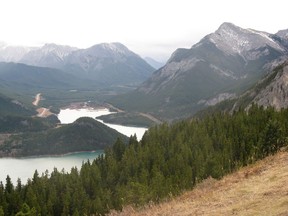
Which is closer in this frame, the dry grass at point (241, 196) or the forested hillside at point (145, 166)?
the dry grass at point (241, 196)

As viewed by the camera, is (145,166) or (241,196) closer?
(241,196)

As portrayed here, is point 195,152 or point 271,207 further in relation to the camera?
point 195,152

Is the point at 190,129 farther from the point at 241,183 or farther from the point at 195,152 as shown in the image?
the point at 241,183

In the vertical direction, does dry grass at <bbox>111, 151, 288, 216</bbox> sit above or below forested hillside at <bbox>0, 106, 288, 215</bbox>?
above

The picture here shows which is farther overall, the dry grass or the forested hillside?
the forested hillside

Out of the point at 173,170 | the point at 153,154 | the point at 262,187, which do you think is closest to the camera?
the point at 262,187

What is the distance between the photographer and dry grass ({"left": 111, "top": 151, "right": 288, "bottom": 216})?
2392cm

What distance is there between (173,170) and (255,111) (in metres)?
46.3

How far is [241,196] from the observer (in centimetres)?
2673

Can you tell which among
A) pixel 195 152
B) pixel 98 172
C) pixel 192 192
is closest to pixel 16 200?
pixel 98 172

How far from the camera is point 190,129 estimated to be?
15550 cm

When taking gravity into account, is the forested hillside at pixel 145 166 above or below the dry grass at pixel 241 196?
below

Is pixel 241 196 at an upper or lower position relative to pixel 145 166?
upper

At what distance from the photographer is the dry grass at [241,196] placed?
23919mm
